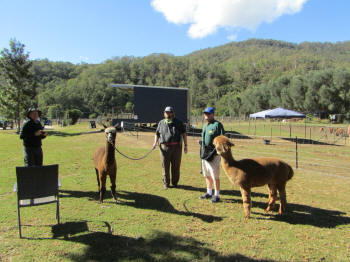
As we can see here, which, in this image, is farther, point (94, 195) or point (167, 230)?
point (94, 195)

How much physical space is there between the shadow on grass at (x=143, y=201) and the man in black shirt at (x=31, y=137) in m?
1.10

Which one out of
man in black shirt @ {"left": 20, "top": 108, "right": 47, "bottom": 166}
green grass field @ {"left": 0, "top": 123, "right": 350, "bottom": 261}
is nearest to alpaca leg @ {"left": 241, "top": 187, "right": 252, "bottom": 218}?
green grass field @ {"left": 0, "top": 123, "right": 350, "bottom": 261}

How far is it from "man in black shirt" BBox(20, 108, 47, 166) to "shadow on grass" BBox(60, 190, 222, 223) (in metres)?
1.10

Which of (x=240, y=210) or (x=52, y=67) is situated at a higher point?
(x=52, y=67)

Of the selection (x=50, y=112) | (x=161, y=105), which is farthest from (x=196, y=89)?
(x=161, y=105)

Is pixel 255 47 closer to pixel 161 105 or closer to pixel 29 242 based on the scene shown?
pixel 161 105

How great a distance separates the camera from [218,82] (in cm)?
12306

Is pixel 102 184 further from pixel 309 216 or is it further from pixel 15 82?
pixel 15 82

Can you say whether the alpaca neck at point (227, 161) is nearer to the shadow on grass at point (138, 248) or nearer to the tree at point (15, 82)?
the shadow on grass at point (138, 248)

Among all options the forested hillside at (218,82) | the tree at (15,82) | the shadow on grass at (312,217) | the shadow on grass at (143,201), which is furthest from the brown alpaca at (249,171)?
the forested hillside at (218,82)

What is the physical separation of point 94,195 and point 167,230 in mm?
2482

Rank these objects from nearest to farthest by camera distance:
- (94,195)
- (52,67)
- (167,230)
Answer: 1. (167,230)
2. (94,195)
3. (52,67)

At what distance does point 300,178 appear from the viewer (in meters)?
7.04

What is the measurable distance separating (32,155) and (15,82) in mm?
23100
